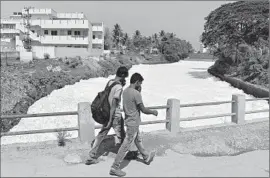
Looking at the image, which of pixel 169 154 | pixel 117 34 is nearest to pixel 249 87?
pixel 169 154

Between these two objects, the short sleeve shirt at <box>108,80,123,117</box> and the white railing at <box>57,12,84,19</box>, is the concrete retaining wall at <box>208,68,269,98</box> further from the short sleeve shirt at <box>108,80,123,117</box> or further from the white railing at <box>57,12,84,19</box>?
the white railing at <box>57,12,84,19</box>

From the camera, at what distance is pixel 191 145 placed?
638 cm

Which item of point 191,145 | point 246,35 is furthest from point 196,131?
point 246,35

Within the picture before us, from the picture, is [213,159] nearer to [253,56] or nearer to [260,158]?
[260,158]

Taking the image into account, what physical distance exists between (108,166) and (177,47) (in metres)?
94.3

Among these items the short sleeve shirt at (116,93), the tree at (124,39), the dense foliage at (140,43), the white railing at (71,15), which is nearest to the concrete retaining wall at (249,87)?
the short sleeve shirt at (116,93)

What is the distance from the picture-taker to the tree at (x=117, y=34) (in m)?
87.2

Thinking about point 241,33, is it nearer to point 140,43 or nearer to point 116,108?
point 116,108

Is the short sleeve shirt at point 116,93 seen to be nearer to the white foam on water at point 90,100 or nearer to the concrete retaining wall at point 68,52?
the white foam on water at point 90,100

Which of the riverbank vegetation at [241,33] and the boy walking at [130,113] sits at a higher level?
the riverbank vegetation at [241,33]

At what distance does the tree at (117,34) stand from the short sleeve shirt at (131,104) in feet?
277

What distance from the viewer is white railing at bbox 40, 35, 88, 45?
50562 millimetres

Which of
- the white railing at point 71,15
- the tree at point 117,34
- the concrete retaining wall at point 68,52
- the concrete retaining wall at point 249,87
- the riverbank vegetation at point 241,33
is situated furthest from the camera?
the tree at point 117,34

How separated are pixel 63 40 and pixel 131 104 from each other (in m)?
48.7
